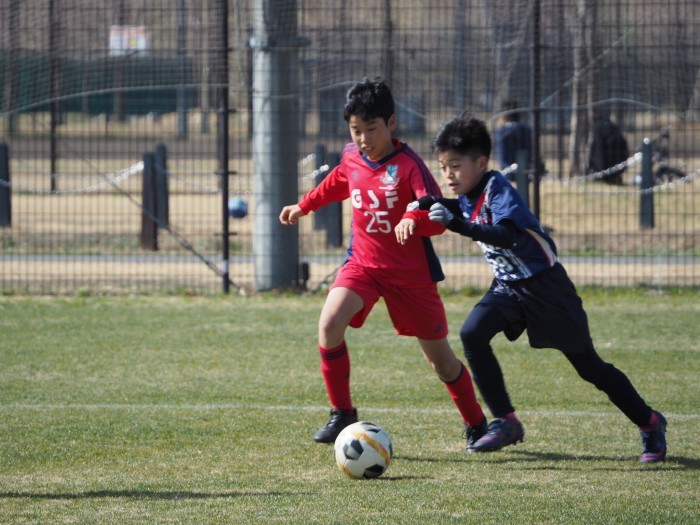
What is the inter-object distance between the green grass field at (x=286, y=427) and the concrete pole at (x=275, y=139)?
1.23 metres

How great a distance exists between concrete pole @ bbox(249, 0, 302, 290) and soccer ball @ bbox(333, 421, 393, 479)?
247 inches

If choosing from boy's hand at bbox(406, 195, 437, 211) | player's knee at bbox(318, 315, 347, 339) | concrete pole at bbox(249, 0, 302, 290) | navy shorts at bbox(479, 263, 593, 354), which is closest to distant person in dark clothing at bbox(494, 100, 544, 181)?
concrete pole at bbox(249, 0, 302, 290)

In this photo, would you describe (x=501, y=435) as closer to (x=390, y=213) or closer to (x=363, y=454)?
(x=363, y=454)

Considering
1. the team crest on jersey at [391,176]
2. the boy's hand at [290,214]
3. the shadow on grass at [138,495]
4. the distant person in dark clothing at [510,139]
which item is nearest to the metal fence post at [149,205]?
the distant person in dark clothing at [510,139]

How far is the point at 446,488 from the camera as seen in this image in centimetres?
481

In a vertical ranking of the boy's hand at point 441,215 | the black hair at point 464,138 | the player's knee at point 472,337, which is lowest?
the player's knee at point 472,337

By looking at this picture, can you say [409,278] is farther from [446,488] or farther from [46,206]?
[46,206]

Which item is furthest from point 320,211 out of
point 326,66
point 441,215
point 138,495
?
point 138,495

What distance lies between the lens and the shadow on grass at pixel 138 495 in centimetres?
463

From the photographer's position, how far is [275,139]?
1136 centimetres

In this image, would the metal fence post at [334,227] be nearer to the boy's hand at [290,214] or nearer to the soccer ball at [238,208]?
the soccer ball at [238,208]

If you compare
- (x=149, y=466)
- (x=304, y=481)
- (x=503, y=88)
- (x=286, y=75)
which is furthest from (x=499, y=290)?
(x=503, y=88)

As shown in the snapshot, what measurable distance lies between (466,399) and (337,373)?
26.4 inches

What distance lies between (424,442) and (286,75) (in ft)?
20.8
